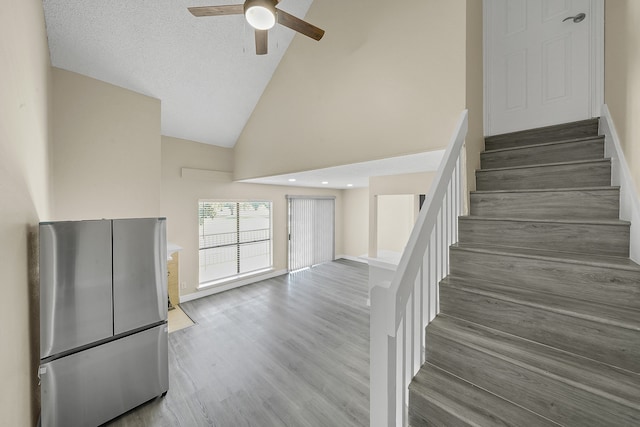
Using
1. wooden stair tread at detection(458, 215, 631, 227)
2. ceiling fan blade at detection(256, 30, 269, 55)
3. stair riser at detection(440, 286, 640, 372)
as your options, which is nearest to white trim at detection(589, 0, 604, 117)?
wooden stair tread at detection(458, 215, 631, 227)

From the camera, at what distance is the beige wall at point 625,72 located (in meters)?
1.34

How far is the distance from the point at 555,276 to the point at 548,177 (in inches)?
33.8

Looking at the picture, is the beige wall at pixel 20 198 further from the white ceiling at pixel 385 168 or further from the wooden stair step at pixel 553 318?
the white ceiling at pixel 385 168

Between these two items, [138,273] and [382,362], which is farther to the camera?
[138,273]

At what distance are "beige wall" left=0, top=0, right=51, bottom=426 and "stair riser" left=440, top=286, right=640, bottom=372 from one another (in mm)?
2255

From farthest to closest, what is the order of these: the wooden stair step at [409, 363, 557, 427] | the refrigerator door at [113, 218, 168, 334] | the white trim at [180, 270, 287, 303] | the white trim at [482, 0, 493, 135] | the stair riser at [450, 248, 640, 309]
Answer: the white trim at [180, 270, 287, 303], the white trim at [482, 0, 493, 135], the refrigerator door at [113, 218, 168, 334], the stair riser at [450, 248, 640, 309], the wooden stair step at [409, 363, 557, 427]

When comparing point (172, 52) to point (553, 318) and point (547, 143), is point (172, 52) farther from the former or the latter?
point (553, 318)

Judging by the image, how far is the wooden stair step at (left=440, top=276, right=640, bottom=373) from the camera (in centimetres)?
103

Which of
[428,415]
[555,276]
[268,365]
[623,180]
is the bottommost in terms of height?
[268,365]

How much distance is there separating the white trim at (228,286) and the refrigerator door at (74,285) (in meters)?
2.64

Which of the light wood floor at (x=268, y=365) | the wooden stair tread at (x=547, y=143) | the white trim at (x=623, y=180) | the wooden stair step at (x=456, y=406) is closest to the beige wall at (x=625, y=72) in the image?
the white trim at (x=623, y=180)

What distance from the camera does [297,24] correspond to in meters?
1.94

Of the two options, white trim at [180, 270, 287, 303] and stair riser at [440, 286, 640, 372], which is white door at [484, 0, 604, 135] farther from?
white trim at [180, 270, 287, 303]

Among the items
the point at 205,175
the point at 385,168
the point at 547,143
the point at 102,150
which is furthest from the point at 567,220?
the point at 205,175
